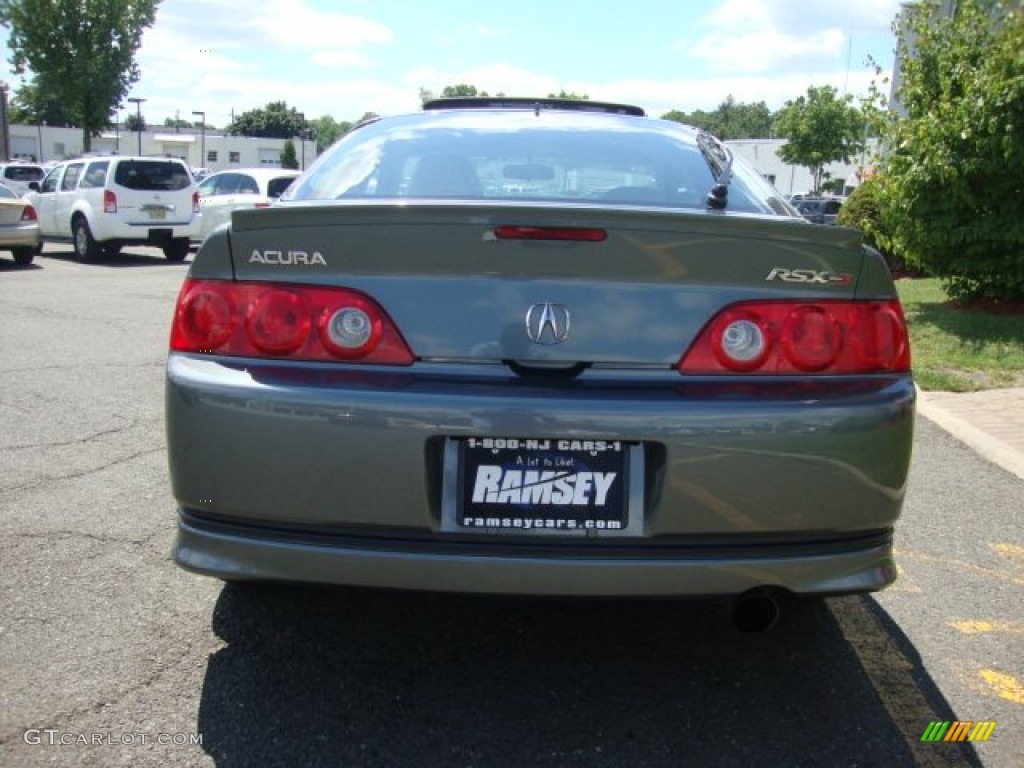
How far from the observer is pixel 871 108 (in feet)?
35.7

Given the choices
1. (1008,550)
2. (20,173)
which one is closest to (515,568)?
(1008,550)

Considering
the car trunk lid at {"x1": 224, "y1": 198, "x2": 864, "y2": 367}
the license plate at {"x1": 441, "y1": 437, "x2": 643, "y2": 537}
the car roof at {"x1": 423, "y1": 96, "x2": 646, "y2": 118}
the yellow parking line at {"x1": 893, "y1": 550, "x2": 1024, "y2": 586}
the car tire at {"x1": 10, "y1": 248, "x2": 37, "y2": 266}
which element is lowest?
the yellow parking line at {"x1": 893, "y1": 550, "x2": 1024, "y2": 586}

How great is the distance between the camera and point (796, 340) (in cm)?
245

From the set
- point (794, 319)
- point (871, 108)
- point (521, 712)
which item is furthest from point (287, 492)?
point (871, 108)

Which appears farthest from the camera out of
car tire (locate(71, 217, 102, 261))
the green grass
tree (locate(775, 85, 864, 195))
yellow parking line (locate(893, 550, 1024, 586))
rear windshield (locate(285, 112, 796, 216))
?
tree (locate(775, 85, 864, 195))

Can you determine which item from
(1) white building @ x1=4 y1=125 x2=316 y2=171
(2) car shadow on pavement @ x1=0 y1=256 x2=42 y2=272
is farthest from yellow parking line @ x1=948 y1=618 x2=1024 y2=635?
(1) white building @ x1=4 y1=125 x2=316 y2=171

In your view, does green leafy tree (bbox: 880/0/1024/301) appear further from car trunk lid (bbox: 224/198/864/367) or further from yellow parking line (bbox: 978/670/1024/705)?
car trunk lid (bbox: 224/198/864/367)

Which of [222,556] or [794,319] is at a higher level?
[794,319]

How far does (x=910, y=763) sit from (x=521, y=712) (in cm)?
99

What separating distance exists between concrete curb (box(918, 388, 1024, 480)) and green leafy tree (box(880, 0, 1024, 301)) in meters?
3.46

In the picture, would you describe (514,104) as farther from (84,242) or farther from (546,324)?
(84,242)

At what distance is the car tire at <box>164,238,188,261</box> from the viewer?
17234mm

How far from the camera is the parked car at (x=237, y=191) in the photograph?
1720 centimetres

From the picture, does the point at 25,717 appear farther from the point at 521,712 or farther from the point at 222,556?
the point at 521,712
